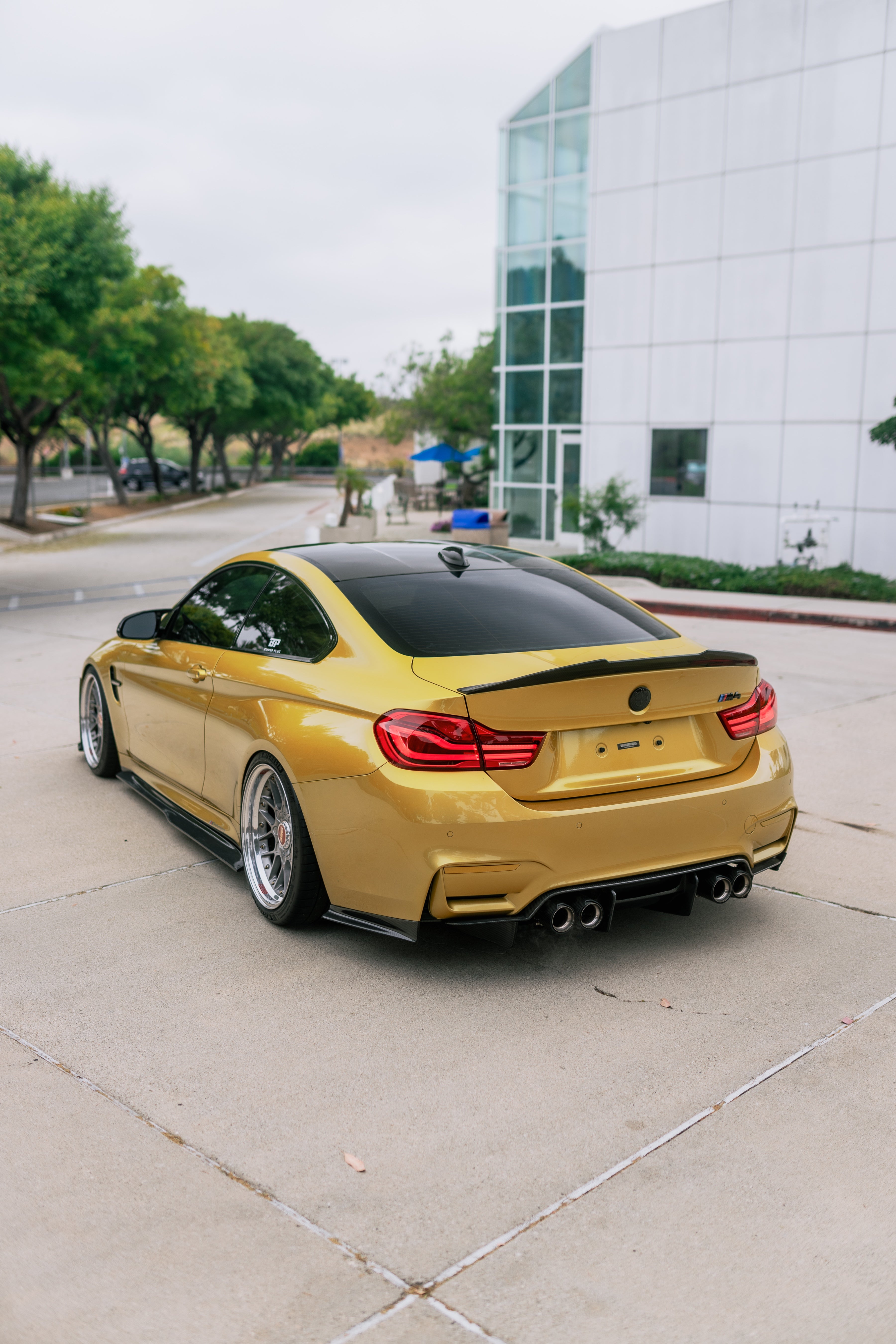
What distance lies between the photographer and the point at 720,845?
4.43 metres

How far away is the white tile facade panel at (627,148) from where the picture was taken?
24.1 m

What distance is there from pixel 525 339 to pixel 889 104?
9.32 metres

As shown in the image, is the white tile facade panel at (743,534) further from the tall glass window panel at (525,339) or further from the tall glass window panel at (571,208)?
the tall glass window panel at (571,208)

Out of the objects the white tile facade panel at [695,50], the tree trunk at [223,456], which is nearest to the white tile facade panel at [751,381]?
the white tile facade panel at [695,50]

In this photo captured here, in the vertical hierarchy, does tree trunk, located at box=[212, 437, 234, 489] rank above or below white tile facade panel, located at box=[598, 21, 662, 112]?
below

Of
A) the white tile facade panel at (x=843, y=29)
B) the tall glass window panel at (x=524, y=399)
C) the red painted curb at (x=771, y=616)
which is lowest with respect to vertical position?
the red painted curb at (x=771, y=616)

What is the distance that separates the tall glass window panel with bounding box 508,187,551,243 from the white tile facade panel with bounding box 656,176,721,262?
10.2ft

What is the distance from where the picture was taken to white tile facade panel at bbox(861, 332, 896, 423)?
69.3ft

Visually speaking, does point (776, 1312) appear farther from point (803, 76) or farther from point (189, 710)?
point (803, 76)

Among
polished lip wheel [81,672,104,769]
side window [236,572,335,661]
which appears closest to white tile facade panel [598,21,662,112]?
polished lip wheel [81,672,104,769]

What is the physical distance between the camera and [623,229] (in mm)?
24844

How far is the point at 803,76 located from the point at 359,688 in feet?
70.7

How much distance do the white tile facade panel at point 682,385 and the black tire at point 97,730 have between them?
18704mm

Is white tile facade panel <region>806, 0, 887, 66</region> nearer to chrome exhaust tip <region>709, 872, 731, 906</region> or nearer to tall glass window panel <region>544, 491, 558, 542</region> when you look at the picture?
tall glass window panel <region>544, 491, 558, 542</region>
